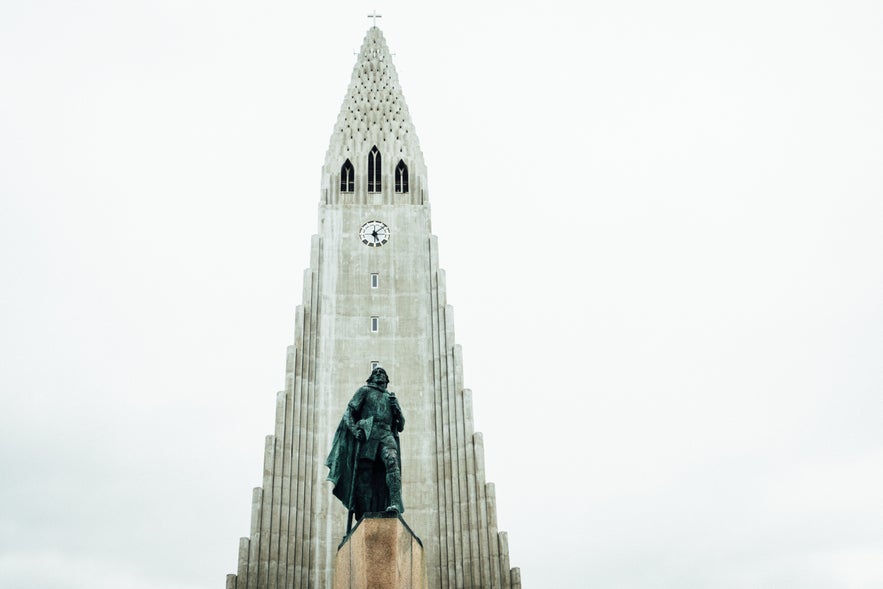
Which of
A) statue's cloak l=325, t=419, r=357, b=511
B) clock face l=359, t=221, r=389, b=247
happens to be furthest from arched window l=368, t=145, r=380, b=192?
statue's cloak l=325, t=419, r=357, b=511

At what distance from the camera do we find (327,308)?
39.3 meters

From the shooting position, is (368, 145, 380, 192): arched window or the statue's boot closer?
the statue's boot

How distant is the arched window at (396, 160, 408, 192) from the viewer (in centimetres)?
4347

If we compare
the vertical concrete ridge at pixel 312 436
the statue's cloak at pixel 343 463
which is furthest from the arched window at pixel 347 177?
the statue's cloak at pixel 343 463

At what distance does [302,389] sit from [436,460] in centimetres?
648

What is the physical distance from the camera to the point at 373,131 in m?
44.8

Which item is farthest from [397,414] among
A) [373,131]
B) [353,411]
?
[373,131]

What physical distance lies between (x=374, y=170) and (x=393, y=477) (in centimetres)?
3138

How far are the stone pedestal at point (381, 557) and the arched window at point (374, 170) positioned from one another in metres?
30.9

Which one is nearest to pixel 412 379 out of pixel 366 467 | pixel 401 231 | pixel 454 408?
pixel 454 408

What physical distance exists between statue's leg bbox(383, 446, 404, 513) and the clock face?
27.3 metres

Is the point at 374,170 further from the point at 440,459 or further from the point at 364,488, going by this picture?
the point at 364,488

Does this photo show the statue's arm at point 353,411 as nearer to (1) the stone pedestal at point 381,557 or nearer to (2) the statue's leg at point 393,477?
(2) the statue's leg at point 393,477

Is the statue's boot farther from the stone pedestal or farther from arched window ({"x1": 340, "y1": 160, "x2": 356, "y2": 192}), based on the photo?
arched window ({"x1": 340, "y1": 160, "x2": 356, "y2": 192})
